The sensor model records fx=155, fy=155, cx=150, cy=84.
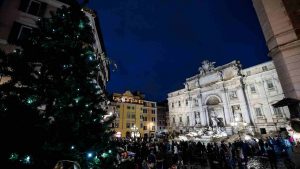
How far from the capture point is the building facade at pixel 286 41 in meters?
7.59

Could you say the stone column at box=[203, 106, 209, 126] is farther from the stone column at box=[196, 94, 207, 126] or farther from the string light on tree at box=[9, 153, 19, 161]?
the string light on tree at box=[9, 153, 19, 161]

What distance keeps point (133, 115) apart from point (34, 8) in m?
56.1

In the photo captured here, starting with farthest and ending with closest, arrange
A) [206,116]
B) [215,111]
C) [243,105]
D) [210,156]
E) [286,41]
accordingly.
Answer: [215,111]
[206,116]
[243,105]
[210,156]
[286,41]

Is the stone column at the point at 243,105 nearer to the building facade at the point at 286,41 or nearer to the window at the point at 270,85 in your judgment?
the window at the point at 270,85

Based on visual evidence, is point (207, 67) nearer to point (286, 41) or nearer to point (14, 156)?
point (286, 41)

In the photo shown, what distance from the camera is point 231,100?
1654 inches

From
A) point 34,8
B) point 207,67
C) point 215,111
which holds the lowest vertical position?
point 215,111

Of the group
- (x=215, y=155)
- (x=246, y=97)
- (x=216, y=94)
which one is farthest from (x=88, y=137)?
(x=216, y=94)

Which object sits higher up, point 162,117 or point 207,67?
point 207,67

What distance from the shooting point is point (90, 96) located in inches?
195

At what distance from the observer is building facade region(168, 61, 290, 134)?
33844mm

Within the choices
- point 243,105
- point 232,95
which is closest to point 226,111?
point 232,95

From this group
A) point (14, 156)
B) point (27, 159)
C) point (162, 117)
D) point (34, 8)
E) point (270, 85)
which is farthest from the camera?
point (162, 117)

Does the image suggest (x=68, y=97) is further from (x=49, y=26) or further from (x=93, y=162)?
(x=49, y=26)
